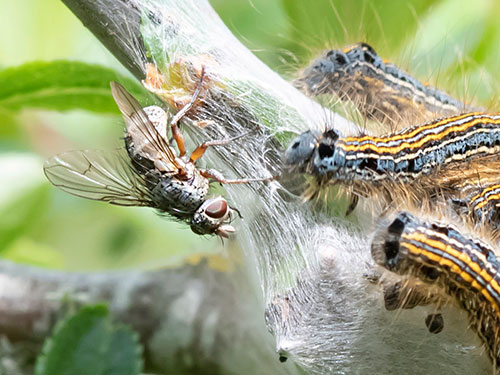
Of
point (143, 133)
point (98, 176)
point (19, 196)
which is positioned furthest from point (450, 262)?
point (19, 196)

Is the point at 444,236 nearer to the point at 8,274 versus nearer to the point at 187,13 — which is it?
the point at 187,13

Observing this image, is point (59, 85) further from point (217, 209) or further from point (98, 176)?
point (217, 209)

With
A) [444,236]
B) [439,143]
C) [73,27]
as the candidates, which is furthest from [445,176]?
[73,27]

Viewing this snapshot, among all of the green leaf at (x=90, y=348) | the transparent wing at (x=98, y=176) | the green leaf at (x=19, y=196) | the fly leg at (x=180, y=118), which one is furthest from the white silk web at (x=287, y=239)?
the green leaf at (x=19, y=196)

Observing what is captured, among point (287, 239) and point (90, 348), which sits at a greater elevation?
point (287, 239)

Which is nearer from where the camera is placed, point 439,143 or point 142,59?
point 142,59

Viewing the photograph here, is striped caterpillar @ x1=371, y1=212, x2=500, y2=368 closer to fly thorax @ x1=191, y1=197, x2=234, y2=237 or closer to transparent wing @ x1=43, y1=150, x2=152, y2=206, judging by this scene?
fly thorax @ x1=191, y1=197, x2=234, y2=237
